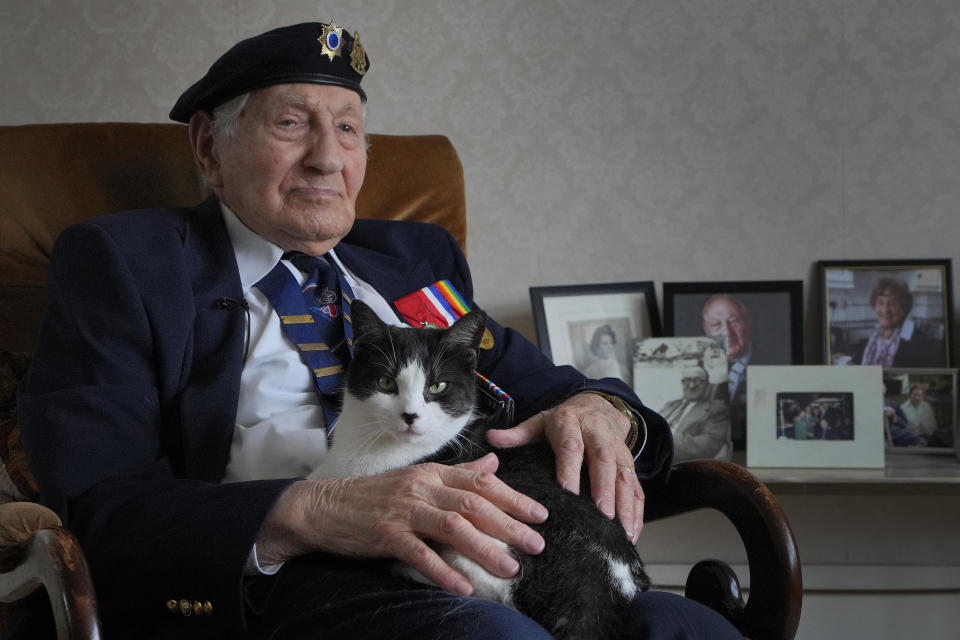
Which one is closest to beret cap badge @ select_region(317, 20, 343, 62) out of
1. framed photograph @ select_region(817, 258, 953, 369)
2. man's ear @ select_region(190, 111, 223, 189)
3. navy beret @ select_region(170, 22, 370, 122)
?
navy beret @ select_region(170, 22, 370, 122)

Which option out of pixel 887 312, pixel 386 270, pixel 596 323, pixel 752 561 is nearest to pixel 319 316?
pixel 386 270

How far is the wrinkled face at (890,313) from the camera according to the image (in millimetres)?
2109

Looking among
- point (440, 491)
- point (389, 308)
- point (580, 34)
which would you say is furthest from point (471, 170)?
point (440, 491)

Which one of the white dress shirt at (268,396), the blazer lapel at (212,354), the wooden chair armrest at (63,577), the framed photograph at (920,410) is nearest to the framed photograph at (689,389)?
the framed photograph at (920,410)

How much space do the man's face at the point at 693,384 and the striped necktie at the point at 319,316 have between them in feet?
2.78

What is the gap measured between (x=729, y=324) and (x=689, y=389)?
22cm

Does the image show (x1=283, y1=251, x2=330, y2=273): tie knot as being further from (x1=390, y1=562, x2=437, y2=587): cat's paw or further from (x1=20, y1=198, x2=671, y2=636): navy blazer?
(x1=390, y1=562, x2=437, y2=587): cat's paw

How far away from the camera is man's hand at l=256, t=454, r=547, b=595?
1028mm

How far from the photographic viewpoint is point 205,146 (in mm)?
1502

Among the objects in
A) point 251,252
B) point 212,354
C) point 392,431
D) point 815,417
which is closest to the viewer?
point 392,431

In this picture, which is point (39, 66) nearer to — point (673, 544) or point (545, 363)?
point (545, 363)

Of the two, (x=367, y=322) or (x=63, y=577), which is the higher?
(x=367, y=322)

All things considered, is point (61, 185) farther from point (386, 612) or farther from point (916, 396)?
point (916, 396)

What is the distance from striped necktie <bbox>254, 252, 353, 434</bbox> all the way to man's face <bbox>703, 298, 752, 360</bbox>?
38.0 inches
